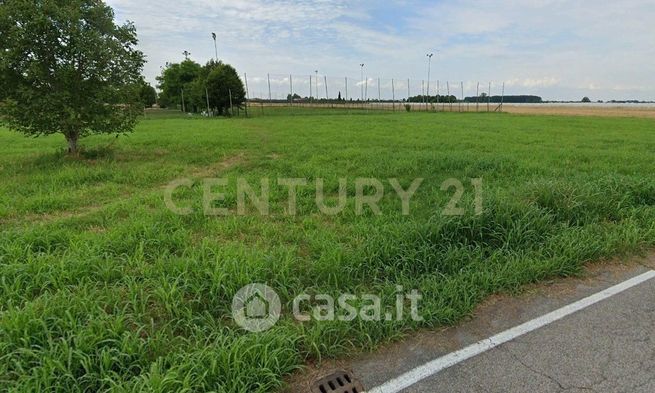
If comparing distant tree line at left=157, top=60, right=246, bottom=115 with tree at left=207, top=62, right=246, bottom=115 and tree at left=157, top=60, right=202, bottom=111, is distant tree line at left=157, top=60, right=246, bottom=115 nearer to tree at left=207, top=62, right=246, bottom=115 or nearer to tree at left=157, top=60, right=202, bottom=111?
tree at left=207, top=62, right=246, bottom=115

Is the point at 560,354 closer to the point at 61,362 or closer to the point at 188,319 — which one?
the point at 188,319

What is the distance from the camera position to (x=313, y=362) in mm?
2088

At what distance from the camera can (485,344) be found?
2.19m

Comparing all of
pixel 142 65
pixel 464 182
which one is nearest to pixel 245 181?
pixel 464 182

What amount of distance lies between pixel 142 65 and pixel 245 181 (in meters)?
4.09

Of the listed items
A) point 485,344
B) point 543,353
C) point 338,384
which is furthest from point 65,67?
point 543,353

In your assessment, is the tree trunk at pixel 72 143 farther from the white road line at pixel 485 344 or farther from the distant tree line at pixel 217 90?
the distant tree line at pixel 217 90

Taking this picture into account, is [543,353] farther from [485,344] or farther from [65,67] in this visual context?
[65,67]

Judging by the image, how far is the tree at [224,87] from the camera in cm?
3253

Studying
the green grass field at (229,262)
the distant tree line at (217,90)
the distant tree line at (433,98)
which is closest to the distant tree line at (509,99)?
the distant tree line at (433,98)

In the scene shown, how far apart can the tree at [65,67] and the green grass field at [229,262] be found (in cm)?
135

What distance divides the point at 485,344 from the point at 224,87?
110 feet

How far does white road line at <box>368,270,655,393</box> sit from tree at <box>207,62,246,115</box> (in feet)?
108

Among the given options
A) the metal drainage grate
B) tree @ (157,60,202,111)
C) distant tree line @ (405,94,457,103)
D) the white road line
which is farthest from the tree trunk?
distant tree line @ (405,94,457,103)
